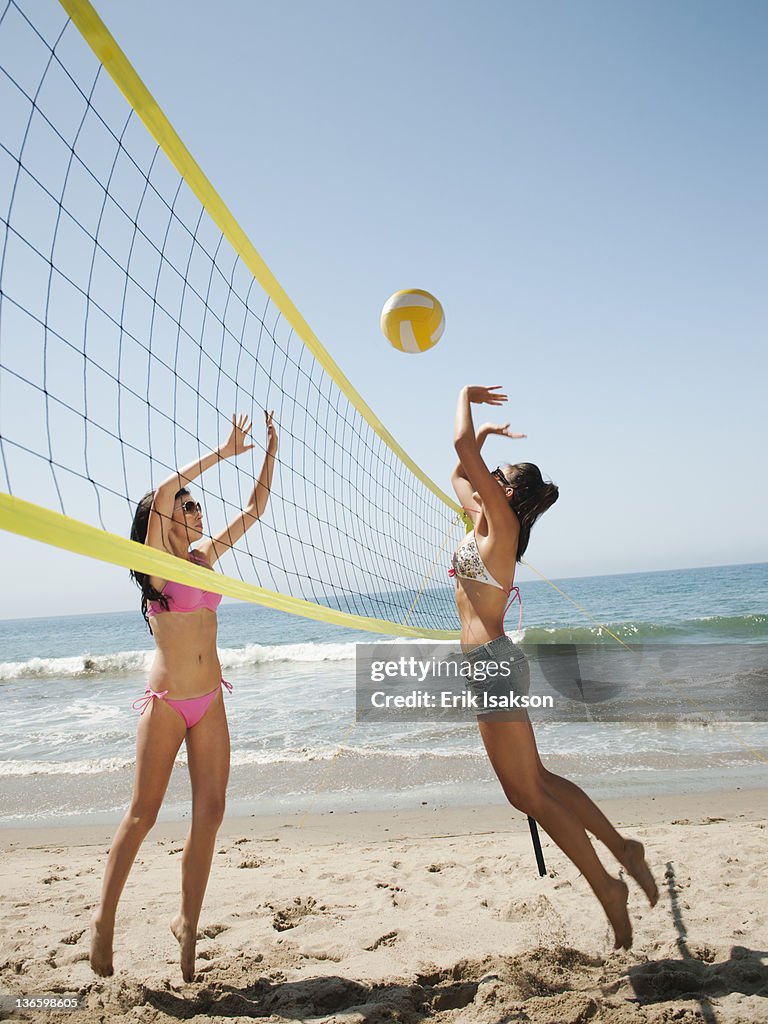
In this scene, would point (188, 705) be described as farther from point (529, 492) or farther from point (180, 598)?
point (529, 492)

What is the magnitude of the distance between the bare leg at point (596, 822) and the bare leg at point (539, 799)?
0.07ft

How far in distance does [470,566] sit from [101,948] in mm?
1604

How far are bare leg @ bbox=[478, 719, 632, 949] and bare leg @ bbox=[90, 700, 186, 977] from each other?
95cm

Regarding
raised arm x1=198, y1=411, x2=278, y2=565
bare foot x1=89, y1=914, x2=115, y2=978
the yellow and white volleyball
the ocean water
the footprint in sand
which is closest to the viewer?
bare foot x1=89, y1=914, x2=115, y2=978

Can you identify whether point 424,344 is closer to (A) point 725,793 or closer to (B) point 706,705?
(A) point 725,793

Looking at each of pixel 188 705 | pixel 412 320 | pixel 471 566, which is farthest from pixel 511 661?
pixel 412 320

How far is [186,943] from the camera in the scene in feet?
7.39

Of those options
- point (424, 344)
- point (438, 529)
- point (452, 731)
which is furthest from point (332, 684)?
point (424, 344)

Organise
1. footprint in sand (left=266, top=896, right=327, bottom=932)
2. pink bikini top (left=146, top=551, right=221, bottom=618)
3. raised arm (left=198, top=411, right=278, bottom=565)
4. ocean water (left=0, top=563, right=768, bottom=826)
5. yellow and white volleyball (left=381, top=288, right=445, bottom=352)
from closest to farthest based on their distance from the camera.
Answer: pink bikini top (left=146, top=551, right=221, bottom=618)
raised arm (left=198, top=411, right=278, bottom=565)
footprint in sand (left=266, top=896, right=327, bottom=932)
yellow and white volleyball (left=381, top=288, right=445, bottom=352)
ocean water (left=0, top=563, right=768, bottom=826)

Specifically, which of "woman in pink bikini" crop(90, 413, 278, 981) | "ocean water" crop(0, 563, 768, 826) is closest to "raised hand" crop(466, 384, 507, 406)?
"woman in pink bikini" crop(90, 413, 278, 981)

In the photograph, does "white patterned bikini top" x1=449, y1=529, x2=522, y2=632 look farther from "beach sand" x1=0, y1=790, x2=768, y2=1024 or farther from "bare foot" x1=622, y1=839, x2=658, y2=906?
"beach sand" x1=0, y1=790, x2=768, y2=1024

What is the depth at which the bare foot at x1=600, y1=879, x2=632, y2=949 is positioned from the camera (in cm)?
219

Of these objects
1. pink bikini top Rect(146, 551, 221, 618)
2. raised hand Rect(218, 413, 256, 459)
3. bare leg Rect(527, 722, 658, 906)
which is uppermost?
raised hand Rect(218, 413, 256, 459)

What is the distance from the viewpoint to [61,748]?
23.6ft
